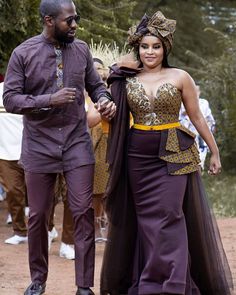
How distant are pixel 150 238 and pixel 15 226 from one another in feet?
12.3

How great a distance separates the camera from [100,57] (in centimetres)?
1057

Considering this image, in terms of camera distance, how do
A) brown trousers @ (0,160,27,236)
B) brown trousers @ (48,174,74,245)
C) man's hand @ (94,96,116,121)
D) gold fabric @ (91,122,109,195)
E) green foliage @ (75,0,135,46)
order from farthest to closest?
green foliage @ (75,0,135,46), brown trousers @ (0,160,27,236), gold fabric @ (91,122,109,195), brown trousers @ (48,174,74,245), man's hand @ (94,96,116,121)

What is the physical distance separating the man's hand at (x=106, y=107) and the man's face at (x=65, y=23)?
57 cm

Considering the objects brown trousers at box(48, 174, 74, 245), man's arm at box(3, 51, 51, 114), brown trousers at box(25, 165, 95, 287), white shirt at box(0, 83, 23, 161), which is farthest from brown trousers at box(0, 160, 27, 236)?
man's arm at box(3, 51, 51, 114)

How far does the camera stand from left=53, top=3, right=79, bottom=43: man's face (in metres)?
6.63

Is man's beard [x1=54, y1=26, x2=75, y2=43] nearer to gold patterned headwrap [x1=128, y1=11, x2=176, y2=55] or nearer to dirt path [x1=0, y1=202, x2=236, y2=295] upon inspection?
gold patterned headwrap [x1=128, y1=11, x2=176, y2=55]

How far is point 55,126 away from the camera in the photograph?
677cm

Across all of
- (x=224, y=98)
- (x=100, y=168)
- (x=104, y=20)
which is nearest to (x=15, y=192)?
(x=100, y=168)

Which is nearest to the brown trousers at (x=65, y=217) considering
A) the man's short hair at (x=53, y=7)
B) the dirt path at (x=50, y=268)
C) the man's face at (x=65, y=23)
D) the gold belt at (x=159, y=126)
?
the dirt path at (x=50, y=268)

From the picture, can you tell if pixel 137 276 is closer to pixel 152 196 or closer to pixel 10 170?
pixel 152 196

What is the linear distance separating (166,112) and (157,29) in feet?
2.08

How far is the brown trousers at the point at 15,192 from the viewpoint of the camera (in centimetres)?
1007

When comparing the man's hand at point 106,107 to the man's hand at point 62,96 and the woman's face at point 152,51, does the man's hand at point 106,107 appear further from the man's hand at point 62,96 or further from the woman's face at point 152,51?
the woman's face at point 152,51

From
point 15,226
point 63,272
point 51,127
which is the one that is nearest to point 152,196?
point 51,127
